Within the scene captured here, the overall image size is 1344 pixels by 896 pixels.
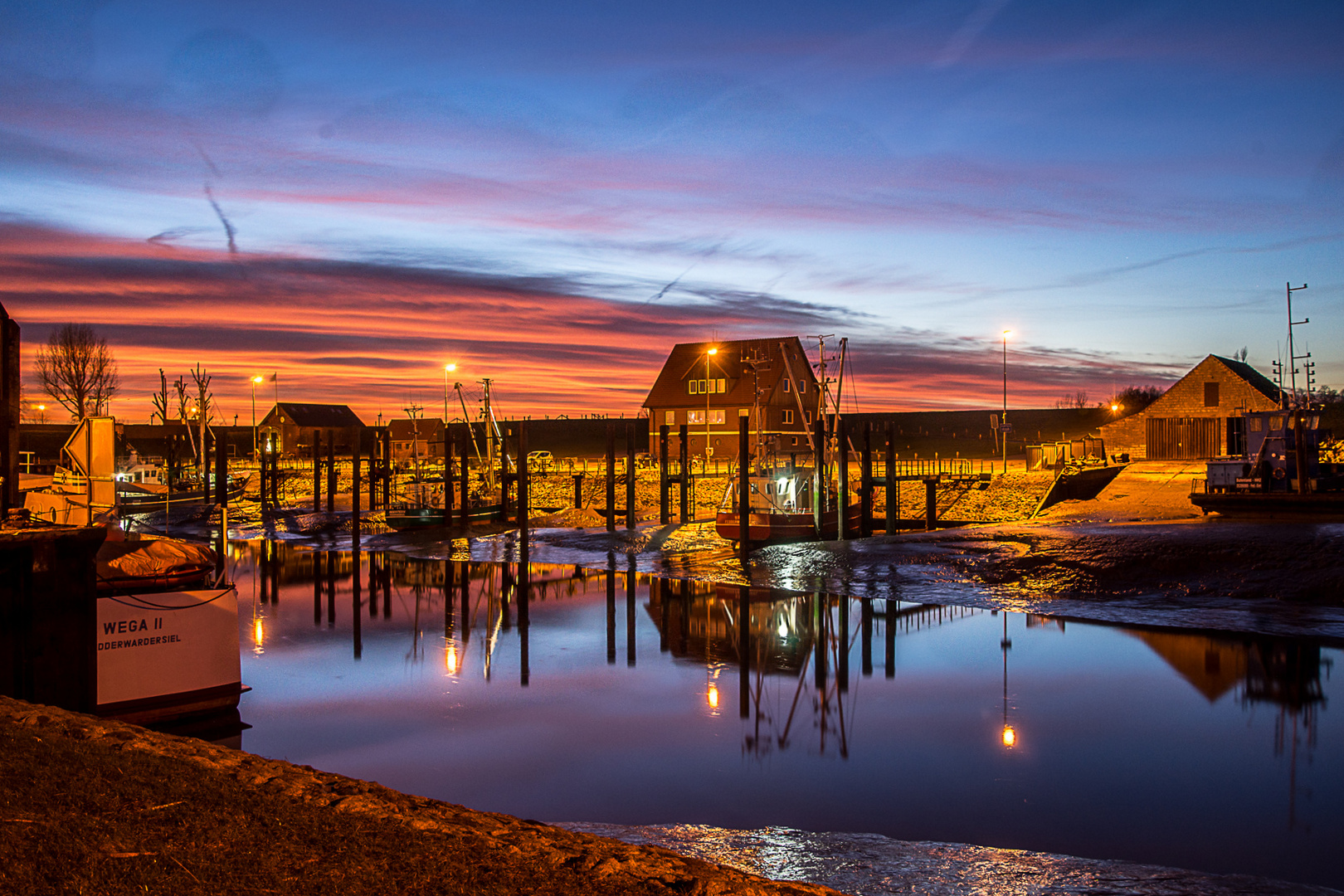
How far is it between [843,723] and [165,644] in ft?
31.0

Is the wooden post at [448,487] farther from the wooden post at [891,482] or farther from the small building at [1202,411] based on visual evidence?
the small building at [1202,411]

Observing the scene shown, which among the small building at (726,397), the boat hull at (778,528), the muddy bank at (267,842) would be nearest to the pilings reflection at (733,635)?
the boat hull at (778,528)

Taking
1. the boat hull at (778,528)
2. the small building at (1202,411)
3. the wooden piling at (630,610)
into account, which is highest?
the small building at (1202,411)

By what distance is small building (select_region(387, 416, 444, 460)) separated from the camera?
4336 inches

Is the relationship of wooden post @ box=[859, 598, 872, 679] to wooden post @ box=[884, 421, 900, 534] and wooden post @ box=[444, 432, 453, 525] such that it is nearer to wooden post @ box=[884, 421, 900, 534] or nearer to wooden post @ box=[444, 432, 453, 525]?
wooden post @ box=[884, 421, 900, 534]

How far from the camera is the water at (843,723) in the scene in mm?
10328

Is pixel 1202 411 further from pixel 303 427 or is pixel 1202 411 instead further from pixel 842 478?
pixel 303 427

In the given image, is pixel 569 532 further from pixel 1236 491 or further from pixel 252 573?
pixel 1236 491

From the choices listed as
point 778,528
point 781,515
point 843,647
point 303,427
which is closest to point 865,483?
point 781,515

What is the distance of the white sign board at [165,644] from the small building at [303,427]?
101 meters

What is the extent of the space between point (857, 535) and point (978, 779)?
28.6 m

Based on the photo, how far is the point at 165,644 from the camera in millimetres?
12641

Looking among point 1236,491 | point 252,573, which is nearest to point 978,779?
point 1236,491

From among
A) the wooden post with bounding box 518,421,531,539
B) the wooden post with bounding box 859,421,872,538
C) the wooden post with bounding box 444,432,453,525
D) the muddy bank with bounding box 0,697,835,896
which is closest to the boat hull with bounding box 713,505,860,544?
the wooden post with bounding box 859,421,872,538
